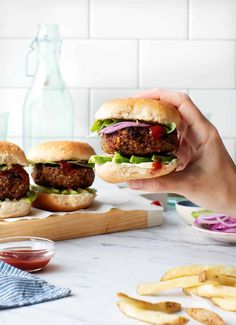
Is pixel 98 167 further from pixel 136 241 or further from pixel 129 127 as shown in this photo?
pixel 136 241

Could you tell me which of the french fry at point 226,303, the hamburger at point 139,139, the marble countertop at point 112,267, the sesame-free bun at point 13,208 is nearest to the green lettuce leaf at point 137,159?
the hamburger at point 139,139

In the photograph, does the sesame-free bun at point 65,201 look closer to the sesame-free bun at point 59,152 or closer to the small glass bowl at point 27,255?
the sesame-free bun at point 59,152

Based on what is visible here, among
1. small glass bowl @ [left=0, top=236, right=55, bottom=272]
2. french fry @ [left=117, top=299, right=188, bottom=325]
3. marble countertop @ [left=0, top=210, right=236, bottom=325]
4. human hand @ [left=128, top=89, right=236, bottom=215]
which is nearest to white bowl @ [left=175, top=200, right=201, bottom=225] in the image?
marble countertop @ [left=0, top=210, right=236, bottom=325]

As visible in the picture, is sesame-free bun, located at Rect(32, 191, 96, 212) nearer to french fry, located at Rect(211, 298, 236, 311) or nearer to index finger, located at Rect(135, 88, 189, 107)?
index finger, located at Rect(135, 88, 189, 107)

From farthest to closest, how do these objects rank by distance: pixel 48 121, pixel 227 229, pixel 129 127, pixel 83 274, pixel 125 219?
pixel 48 121 < pixel 125 219 < pixel 227 229 < pixel 129 127 < pixel 83 274

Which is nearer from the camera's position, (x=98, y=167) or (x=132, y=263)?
(x=132, y=263)

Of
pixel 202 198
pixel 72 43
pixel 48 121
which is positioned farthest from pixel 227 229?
pixel 72 43
